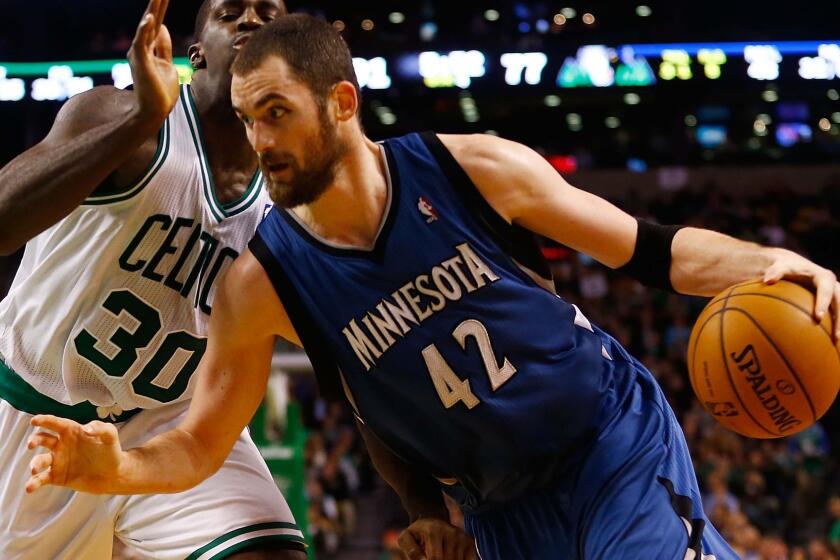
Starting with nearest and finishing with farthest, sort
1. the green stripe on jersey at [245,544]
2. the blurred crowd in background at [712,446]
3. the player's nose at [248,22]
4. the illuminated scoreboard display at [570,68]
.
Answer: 1. the green stripe on jersey at [245,544]
2. the player's nose at [248,22]
3. the blurred crowd in background at [712,446]
4. the illuminated scoreboard display at [570,68]

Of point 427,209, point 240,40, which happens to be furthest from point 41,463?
point 240,40

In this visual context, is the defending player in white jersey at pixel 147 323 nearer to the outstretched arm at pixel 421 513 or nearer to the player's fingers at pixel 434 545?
the outstretched arm at pixel 421 513

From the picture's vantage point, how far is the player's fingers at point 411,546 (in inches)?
129

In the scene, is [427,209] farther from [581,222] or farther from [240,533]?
[240,533]

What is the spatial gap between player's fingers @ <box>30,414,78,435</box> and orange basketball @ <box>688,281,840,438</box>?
1655mm

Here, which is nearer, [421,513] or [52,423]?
[52,423]

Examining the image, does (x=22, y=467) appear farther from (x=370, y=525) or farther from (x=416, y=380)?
(x=370, y=525)

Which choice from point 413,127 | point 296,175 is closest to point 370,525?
point 413,127

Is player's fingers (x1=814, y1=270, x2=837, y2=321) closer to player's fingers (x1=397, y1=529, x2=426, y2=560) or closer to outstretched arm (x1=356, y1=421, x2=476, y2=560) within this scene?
outstretched arm (x1=356, y1=421, x2=476, y2=560)

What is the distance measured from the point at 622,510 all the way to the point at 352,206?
1098 millimetres

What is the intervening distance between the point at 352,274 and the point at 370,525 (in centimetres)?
993

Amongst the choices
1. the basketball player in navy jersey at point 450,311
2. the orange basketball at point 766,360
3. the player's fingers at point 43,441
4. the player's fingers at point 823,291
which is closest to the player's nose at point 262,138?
the basketball player in navy jersey at point 450,311

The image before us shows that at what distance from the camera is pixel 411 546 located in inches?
129

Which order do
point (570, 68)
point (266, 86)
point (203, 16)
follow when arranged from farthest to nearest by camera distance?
point (570, 68), point (203, 16), point (266, 86)
